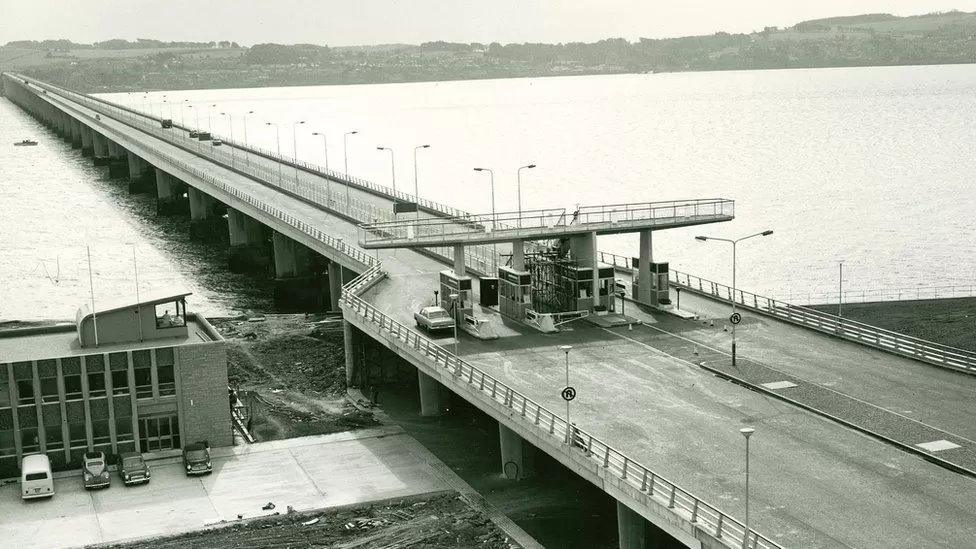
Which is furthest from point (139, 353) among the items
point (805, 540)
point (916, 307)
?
point (916, 307)

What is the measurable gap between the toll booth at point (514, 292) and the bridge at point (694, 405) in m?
0.71

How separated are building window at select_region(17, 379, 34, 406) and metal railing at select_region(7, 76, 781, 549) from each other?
15407 millimetres

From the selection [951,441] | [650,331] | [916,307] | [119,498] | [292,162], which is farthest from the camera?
[292,162]

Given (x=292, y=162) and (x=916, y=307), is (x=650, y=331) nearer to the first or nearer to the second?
(x=916, y=307)

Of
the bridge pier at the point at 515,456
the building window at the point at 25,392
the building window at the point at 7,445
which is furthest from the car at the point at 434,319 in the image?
the building window at the point at 7,445

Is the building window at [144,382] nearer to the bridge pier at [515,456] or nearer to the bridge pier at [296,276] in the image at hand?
the bridge pier at [515,456]

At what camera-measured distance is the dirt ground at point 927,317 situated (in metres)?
71.6

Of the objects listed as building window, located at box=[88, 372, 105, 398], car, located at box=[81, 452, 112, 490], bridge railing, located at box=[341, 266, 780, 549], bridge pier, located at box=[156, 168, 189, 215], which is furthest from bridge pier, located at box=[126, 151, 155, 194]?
car, located at box=[81, 452, 112, 490]

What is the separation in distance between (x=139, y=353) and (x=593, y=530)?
20.1 meters

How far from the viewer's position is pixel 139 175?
533 feet

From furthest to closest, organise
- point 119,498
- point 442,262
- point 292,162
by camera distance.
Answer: point 292,162 < point 442,262 < point 119,498

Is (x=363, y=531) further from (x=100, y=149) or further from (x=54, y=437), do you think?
(x=100, y=149)

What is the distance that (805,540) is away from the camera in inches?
1222

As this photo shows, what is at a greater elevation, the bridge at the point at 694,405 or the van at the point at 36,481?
the bridge at the point at 694,405
